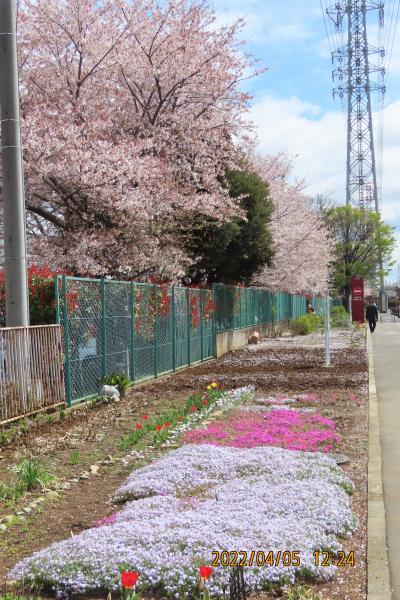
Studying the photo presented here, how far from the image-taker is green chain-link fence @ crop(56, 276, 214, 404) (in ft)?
37.4

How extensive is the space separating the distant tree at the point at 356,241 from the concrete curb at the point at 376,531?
52005 millimetres

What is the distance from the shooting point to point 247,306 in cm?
2936

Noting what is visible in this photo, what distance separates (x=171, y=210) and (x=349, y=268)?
154 feet

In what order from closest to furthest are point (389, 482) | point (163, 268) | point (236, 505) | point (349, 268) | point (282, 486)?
point (236, 505) → point (282, 486) → point (389, 482) → point (163, 268) → point (349, 268)

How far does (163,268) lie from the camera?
57.8ft

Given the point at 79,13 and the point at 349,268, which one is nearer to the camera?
the point at 79,13

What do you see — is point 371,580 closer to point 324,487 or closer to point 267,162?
point 324,487

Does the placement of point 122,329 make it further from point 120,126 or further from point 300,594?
point 300,594

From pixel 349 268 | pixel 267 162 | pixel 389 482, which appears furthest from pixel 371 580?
pixel 349 268

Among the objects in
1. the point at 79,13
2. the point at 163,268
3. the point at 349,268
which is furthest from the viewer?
the point at 349,268

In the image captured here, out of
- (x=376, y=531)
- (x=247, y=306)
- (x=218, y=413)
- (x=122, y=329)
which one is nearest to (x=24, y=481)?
(x=376, y=531)

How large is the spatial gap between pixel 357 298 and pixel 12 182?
3949cm

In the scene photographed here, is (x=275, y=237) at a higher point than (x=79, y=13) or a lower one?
→ lower

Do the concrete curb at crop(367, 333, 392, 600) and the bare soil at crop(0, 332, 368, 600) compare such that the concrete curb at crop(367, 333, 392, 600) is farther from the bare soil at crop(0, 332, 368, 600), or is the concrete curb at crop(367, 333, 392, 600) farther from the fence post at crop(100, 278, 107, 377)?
the fence post at crop(100, 278, 107, 377)
